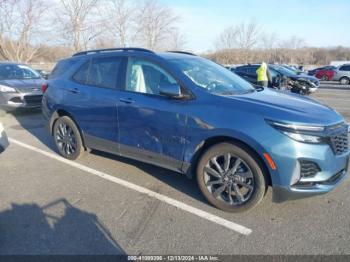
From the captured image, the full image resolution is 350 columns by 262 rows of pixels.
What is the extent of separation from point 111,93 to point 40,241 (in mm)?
2130

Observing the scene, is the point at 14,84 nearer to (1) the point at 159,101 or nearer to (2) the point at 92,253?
(1) the point at 159,101

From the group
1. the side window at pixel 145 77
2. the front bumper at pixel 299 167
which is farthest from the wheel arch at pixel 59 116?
the front bumper at pixel 299 167

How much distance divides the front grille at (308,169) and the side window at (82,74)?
341 cm

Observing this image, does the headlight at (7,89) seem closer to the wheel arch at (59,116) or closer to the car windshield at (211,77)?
the wheel arch at (59,116)

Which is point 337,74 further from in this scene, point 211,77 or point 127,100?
point 127,100

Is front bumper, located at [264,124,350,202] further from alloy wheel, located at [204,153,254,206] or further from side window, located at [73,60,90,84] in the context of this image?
side window, located at [73,60,90,84]

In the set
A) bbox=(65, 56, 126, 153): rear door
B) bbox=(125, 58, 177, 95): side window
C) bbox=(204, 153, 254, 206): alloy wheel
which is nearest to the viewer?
bbox=(204, 153, 254, 206): alloy wheel

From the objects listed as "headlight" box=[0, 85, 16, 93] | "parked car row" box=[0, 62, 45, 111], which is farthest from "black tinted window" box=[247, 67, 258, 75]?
"headlight" box=[0, 85, 16, 93]

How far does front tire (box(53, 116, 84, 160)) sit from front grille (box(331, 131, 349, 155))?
3659 mm

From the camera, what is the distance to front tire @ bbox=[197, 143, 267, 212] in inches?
128

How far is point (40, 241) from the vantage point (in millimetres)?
2945

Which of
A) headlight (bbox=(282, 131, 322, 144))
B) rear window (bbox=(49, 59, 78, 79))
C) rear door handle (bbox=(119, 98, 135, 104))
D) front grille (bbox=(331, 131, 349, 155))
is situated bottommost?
front grille (bbox=(331, 131, 349, 155))

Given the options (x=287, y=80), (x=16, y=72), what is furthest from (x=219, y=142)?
(x=287, y=80)

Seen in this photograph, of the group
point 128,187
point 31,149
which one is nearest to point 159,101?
point 128,187
